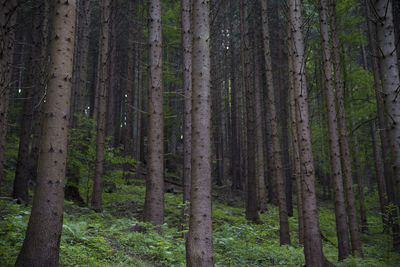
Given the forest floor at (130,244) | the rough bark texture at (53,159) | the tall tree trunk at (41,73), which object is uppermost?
the tall tree trunk at (41,73)

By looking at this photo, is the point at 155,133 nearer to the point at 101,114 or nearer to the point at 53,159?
the point at 101,114

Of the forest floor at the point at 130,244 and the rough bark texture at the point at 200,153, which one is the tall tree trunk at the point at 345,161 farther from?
the rough bark texture at the point at 200,153

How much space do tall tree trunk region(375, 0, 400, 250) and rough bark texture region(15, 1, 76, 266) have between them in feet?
16.7

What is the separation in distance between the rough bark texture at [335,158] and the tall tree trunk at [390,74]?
4197 mm

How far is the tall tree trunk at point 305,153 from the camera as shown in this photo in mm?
6984

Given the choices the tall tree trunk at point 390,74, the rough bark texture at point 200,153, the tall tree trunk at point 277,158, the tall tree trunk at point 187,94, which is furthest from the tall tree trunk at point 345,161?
the rough bark texture at point 200,153

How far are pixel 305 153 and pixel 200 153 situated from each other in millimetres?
3072

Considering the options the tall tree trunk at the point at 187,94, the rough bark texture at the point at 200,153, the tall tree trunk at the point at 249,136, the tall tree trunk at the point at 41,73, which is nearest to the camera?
the rough bark texture at the point at 200,153

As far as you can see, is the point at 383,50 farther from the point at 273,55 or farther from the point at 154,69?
the point at 273,55

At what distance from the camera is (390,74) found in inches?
201

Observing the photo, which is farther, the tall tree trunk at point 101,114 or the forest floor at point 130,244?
the tall tree trunk at point 101,114

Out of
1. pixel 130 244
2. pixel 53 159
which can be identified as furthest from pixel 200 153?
pixel 130 244

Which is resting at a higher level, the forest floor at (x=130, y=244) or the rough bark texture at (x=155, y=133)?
the rough bark texture at (x=155, y=133)

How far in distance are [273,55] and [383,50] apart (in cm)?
1916
